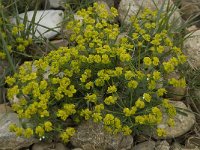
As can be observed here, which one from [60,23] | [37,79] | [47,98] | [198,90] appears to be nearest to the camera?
[47,98]

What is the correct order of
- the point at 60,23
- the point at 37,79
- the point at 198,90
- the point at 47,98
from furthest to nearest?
the point at 60,23
the point at 198,90
the point at 37,79
the point at 47,98

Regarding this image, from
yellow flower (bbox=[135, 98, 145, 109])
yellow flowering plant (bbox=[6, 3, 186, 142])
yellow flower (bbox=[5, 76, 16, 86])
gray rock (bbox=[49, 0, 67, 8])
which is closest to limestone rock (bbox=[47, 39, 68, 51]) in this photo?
yellow flowering plant (bbox=[6, 3, 186, 142])

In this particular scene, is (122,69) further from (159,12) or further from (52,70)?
(159,12)

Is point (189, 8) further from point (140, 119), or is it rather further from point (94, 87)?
point (140, 119)

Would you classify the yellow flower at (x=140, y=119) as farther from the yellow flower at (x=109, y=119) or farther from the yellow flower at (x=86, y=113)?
the yellow flower at (x=86, y=113)

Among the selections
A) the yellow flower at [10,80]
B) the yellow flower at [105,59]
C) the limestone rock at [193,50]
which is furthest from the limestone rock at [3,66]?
the limestone rock at [193,50]

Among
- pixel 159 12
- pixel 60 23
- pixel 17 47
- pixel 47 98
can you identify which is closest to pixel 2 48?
pixel 17 47
